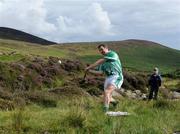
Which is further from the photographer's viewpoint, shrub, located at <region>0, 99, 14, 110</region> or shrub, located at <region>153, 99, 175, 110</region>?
shrub, located at <region>0, 99, 14, 110</region>

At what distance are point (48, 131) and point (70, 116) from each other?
0.87 metres

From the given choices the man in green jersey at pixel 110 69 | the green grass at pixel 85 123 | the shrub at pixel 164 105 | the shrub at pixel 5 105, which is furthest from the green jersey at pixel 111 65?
the shrub at pixel 5 105

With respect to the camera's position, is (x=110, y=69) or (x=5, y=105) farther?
(x=5, y=105)

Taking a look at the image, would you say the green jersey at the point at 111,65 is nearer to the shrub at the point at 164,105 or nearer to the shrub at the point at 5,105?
the shrub at the point at 164,105

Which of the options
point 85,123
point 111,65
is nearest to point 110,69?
point 111,65

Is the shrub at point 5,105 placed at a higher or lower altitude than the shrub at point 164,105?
lower

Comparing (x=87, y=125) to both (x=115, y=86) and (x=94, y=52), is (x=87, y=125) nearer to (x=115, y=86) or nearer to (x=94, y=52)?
(x=115, y=86)

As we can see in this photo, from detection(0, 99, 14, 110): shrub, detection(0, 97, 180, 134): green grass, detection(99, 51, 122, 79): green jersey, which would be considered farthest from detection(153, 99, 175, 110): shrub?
detection(0, 99, 14, 110): shrub

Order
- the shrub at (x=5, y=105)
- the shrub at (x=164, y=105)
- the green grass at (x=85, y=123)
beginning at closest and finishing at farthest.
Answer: the green grass at (x=85, y=123) → the shrub at (x=164, y=105) → the shrub at (x=5, y=105)

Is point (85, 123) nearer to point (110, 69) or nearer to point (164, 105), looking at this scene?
point (110, 69)

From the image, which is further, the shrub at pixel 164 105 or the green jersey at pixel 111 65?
the shrub at pixel 164 105

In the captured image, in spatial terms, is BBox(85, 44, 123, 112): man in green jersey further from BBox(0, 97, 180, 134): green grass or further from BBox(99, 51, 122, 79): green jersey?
BBox(0, 97, 180, 134): green grass

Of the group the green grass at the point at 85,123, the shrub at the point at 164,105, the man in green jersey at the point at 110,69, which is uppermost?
the man in green jersey at the point at 110,69

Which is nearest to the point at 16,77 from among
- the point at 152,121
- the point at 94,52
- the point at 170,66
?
the point at 152,121
